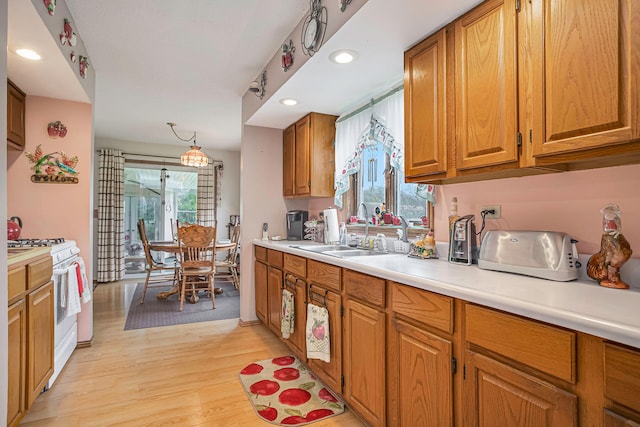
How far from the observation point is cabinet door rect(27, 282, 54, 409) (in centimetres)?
172

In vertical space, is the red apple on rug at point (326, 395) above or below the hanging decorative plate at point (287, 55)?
below

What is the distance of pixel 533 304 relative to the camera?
0.92m

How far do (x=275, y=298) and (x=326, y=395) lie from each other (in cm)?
99

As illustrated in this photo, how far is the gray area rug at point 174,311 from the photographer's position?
11.4 feet

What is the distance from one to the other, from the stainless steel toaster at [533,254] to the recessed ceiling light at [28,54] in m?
2.77

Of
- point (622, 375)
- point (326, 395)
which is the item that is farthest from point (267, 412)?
point (622, 375)

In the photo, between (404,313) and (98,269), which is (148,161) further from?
(404,313)

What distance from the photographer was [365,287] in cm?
166

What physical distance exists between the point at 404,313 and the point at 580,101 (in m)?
1.00

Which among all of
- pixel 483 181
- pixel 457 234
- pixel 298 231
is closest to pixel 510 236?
pixel 457 234

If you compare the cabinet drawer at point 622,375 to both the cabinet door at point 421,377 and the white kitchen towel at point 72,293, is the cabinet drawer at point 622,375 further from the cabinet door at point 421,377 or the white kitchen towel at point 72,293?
the white kitchen towel at point 72,293

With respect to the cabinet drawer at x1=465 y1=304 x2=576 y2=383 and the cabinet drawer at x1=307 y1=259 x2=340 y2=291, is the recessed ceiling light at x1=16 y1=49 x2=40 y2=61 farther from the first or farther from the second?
the cabinet drawer at x1=465 y1=304 x2=576 y2=383

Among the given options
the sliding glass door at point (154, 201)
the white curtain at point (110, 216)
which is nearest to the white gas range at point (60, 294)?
the white curtain at point (110, 216)

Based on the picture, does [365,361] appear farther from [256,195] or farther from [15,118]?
[15,118]
